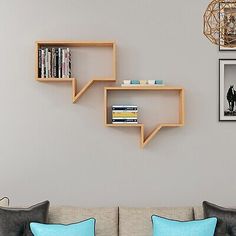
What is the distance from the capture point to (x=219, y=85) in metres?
4.14

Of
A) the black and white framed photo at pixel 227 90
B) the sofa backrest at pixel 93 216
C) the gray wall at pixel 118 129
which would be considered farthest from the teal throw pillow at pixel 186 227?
the black and white framed photo at pixel 227 90

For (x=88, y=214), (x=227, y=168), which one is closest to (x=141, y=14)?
(x=227, y=168)

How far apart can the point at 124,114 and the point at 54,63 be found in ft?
2.15

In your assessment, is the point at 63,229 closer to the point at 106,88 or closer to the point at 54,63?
the point at 106,88

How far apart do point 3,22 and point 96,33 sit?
28.6 inches

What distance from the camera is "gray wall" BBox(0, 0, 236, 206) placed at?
413cm

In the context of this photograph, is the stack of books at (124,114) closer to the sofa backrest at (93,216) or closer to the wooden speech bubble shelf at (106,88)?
the wooden speech bubble shelf at (106,88)

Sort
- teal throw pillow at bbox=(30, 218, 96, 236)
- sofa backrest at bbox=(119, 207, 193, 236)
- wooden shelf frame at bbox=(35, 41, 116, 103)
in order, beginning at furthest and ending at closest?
1. wooden shelf frame at bbox=(35, 41, 116, 103)
2. sofa backrest at bbox=(119, 207, 193, 236)
3. teal throw pillow at bbox=(30, 218, 96, 236)

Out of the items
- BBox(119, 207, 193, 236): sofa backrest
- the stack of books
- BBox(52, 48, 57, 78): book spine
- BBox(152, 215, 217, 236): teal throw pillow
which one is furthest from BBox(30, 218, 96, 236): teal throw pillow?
BBox(52, 48, 57, 78): book spine

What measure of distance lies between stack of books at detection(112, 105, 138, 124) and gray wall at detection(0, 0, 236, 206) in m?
0.15

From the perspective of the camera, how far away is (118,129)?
4156mm

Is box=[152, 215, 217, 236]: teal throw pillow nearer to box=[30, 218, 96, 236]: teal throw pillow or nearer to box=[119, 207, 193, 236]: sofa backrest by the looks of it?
box=[119, 207, 193, 236]: sofa backrest

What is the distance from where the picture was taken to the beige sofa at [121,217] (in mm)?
3410

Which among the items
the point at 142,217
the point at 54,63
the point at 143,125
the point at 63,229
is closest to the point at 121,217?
the point at 142,217
